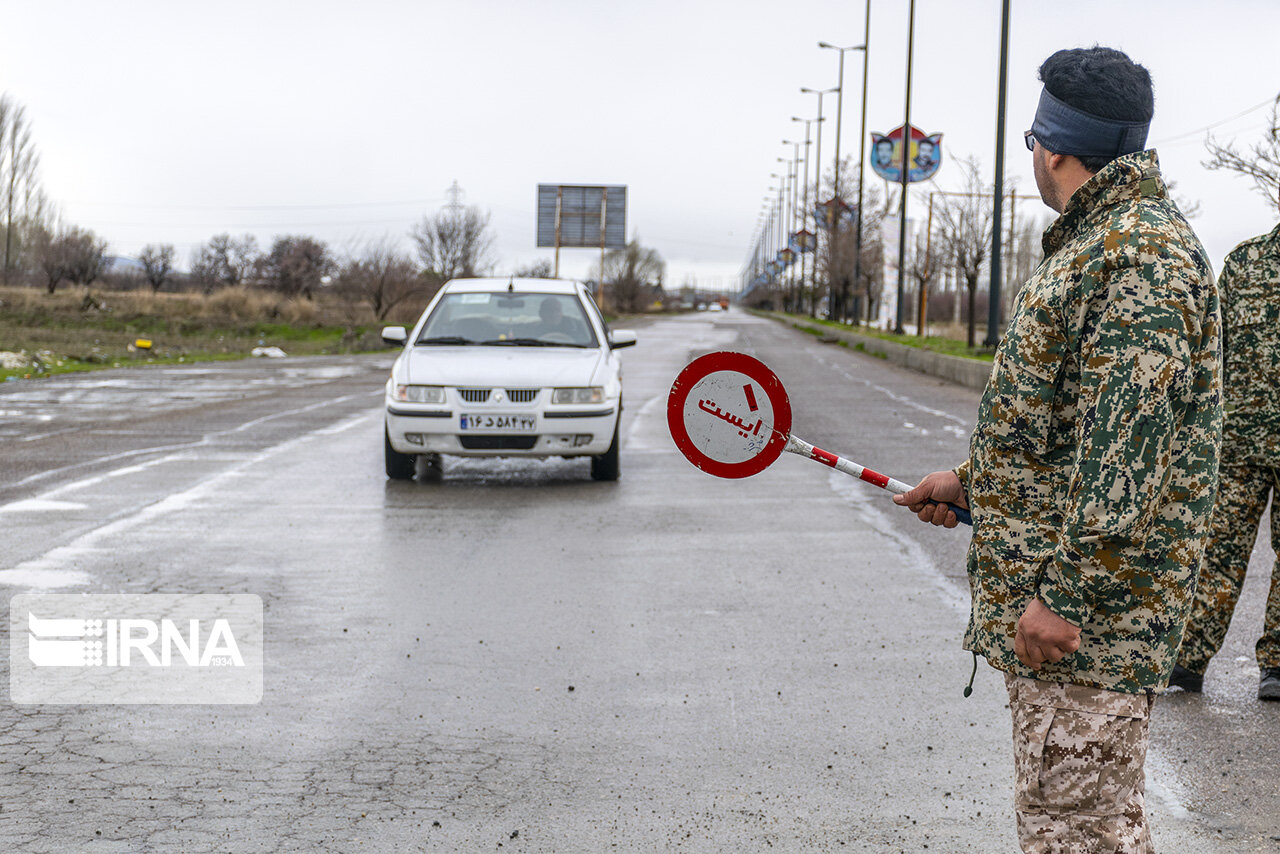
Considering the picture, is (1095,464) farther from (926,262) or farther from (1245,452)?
(926,262)

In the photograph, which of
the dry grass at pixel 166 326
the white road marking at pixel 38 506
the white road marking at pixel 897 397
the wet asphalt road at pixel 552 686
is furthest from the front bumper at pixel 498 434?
the dry grass at pixel 166 326

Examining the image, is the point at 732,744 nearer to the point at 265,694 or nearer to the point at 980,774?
the point at 980,774

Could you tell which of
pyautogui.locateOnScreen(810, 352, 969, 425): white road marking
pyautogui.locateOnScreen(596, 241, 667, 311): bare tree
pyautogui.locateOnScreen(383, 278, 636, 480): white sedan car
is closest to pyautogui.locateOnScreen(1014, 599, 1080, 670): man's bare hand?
pyautogui.locateOnScreen(383, 278, 636, 480): white sedan car

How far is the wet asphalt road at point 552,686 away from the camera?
12.5ft

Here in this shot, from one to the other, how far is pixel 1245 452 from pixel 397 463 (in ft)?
23.5

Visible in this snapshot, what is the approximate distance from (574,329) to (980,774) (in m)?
7.91

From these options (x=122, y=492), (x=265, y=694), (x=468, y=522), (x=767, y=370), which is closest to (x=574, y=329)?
(x=468, y=522)

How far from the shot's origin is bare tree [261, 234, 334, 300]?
64.0 m

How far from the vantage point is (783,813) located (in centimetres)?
388

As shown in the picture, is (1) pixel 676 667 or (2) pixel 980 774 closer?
(2) pixel 980 774

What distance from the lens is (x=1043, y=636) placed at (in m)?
2.41

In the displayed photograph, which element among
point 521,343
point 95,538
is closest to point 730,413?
point 95,538

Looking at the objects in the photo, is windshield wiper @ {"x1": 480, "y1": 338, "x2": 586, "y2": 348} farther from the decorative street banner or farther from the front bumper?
the decorative street banner

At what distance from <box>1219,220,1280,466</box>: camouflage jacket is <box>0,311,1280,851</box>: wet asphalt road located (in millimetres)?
1015
